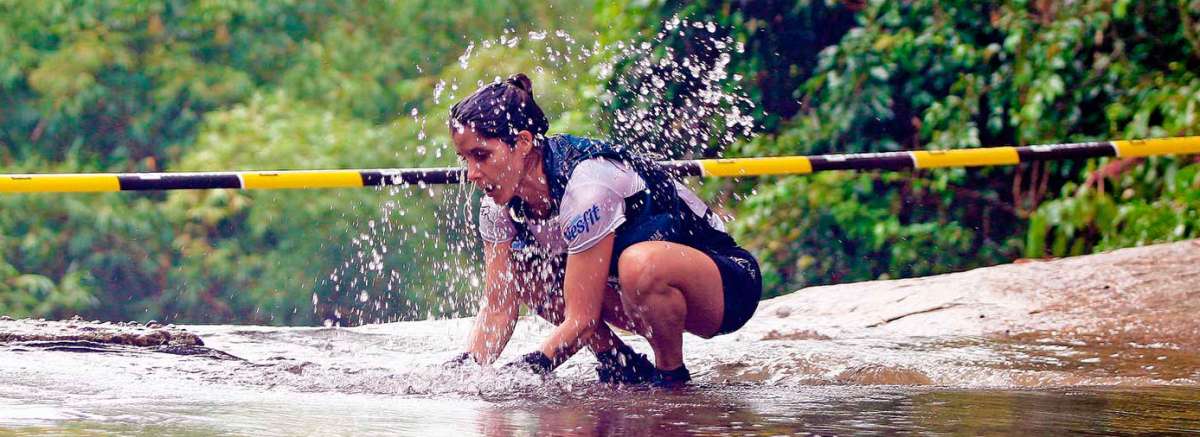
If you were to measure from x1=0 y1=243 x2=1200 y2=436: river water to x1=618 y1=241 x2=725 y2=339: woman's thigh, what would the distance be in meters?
0.17

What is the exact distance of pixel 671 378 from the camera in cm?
419

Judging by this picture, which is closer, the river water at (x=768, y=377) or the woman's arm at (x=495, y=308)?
the river water at (x=768, y=377)

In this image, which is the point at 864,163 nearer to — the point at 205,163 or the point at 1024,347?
the point at 1024,347

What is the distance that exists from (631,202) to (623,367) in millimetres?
479

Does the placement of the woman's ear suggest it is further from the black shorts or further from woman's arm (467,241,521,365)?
the black shorts

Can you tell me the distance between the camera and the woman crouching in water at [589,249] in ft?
12.7

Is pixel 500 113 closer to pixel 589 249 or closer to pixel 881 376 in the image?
pixel 589 249

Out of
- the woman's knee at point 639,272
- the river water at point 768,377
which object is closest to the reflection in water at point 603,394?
the river water at point 768,377

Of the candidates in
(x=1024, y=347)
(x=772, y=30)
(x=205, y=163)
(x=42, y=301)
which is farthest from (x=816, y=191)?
(x=42, y=301)

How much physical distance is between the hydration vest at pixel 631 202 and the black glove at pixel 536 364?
35 cm

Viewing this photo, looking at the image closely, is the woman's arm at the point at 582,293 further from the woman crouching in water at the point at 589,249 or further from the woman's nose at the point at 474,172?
the woman's nose at the point at 474,172

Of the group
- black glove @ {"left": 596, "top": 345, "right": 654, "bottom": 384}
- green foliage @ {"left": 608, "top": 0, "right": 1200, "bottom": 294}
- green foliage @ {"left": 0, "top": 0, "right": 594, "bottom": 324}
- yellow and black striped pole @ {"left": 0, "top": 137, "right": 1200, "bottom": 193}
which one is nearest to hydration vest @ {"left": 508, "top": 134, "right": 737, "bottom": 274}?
black glove @ {"left": 596, "top": 345, "right": 654, "bottom": 384}

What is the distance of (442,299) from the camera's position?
54.3 ft

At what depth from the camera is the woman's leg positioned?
3959 mm
